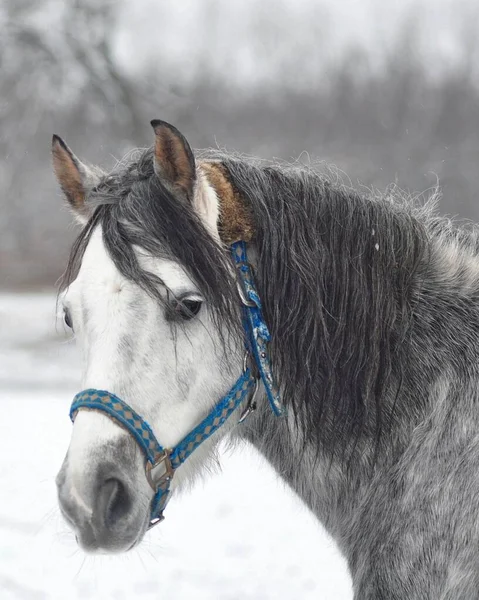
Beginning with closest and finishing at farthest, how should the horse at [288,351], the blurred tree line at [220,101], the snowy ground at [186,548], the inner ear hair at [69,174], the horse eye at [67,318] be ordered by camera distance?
the horse at [288,351] → the horse eye at [67,318] → the inner ear hair at [69,174] → the snowy ground at [186,548] → the blurred tree line at [220,101]

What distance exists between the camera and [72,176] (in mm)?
2381

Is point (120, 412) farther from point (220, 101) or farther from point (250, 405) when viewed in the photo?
point (220, 101)

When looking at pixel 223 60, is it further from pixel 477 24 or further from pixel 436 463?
pixel 436 463

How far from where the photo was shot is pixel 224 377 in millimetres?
2064

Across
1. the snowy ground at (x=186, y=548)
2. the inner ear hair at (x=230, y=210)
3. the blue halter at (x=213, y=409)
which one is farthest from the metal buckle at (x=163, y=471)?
the snowy ground at (x=186, y=548)

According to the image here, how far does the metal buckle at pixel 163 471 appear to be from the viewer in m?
1.91

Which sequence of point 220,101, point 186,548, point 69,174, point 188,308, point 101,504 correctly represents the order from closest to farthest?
point 101,504 → point 188,308 → point 69,174 → point 186,548 → point 220,101

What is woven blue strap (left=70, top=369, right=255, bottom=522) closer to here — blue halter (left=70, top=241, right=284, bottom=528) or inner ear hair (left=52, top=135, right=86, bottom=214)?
blue halter (left=70, top=241, right=284, bottom=528)

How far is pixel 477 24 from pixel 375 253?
11828 millimetres

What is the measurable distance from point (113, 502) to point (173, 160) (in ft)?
3.29

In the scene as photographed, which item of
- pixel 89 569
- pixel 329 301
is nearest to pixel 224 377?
pixel 329 301

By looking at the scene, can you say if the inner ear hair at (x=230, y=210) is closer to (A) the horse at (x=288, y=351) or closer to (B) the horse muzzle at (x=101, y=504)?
(A) the horse at (x=288, y=351)

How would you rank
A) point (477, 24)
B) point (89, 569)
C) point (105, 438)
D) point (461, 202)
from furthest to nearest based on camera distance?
point (477, 24) < point (461, 202) < point (89, 569) < point (105, 438)

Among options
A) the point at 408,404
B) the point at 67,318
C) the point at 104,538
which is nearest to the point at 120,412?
the point at 104,538
